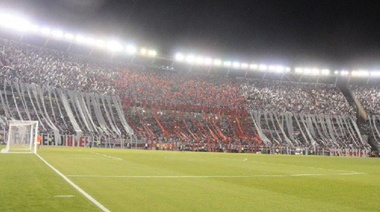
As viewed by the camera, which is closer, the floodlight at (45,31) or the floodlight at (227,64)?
the floodlight at (45,31)

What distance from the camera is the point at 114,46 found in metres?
74.6

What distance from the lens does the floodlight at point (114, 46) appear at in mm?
74188

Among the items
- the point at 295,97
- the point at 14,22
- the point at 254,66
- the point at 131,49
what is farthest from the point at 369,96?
the point at 14,22

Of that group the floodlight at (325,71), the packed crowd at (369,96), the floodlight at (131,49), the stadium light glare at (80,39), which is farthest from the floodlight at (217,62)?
the packed crowd at (369,96)

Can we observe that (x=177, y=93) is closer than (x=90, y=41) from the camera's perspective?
No

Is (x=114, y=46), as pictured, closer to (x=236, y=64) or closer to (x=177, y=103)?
(x=177, y=103)

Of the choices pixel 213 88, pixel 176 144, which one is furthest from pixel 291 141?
pixel 176 144

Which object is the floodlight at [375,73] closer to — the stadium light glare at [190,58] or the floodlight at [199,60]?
the floodlight at [199,60]

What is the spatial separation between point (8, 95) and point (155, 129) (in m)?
22.4

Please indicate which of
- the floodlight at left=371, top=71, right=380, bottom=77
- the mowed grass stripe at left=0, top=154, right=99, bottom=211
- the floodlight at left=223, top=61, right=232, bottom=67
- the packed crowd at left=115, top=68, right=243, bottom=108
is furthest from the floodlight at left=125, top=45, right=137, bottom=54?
the mowed grass stripe at left=0, top=154, right=99, bottom=211

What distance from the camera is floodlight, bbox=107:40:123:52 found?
7419cm

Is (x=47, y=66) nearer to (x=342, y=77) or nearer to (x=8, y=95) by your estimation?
A: (x=8, y=95)

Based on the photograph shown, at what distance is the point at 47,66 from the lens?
63062 millimetres

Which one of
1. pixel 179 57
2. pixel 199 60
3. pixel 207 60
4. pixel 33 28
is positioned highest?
pixel 33 28
